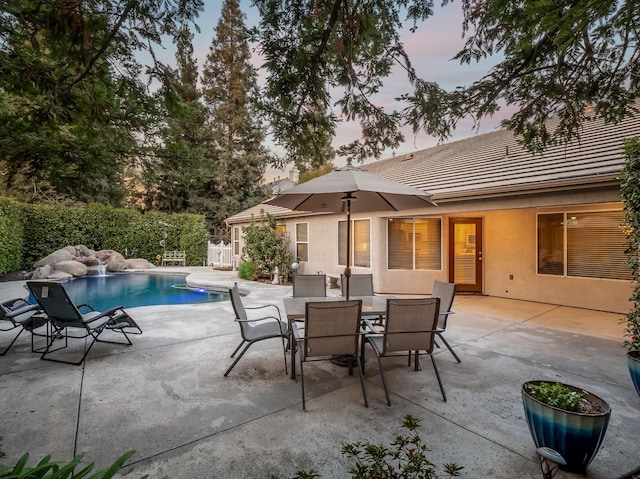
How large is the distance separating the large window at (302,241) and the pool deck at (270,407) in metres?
7.27

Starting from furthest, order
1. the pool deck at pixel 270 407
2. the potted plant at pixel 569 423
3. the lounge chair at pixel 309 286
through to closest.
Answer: the lounge chair at pixel 309 286 < the pool deck at pixel 270 407 < the potted plant at pixel 569 423

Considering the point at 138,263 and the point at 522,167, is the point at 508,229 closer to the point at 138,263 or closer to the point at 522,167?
the point at 522,167

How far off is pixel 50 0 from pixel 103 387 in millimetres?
3859

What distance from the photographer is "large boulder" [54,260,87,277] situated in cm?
1420

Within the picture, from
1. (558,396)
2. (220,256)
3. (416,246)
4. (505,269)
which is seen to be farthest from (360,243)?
(220,256)

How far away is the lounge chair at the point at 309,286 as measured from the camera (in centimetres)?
544

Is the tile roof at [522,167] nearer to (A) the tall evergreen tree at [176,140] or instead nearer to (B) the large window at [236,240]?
(A) the tall evergreen tree at [176,140]

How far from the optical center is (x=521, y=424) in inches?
118

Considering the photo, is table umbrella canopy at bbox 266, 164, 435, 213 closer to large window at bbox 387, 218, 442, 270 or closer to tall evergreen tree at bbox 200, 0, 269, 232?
large window at bbox 387, 218, 442, 270

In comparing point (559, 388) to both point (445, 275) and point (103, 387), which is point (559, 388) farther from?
point (445, 275)

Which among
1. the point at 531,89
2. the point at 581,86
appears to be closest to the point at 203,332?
the point at 531,89

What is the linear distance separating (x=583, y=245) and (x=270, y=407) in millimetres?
8364

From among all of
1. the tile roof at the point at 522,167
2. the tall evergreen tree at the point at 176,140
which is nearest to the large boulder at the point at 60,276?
the tall evergreen tree at the point at 176,140

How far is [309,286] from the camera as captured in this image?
5496 millimetres
